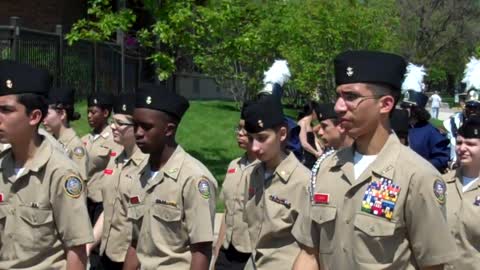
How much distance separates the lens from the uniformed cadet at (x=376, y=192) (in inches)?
157

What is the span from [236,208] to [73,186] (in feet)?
8.96

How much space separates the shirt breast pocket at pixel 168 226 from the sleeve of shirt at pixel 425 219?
1688 millimetres

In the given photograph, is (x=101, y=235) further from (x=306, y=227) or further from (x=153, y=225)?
(x=306, y=227)

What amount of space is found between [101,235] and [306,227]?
3.35 meters

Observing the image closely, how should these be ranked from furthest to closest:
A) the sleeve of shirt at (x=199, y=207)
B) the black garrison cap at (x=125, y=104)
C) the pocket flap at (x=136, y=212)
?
the black garrison cap at (x=125, y=104) → the pocket flap at (x=136, y=212) → the sleeve of shirt at (x=199, y=207)

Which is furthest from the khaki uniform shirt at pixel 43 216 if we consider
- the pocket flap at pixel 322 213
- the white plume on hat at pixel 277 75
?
the white plume on hat at pixel 277 75

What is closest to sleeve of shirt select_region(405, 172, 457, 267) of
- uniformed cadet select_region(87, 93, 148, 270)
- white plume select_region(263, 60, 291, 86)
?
uniformed cadet select_region(87, 93, 148, 270)

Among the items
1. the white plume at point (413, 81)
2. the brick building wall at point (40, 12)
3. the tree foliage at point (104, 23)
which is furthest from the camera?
the brick building wall at point (40, 12)

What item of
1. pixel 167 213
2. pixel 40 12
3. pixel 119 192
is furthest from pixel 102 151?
pixel 40 12

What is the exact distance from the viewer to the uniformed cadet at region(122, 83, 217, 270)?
17.2 feet

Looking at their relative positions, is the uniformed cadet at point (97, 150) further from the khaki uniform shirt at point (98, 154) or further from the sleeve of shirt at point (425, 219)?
the sleeve of shirt at point (425, 219)

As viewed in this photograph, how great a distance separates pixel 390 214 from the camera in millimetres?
3986

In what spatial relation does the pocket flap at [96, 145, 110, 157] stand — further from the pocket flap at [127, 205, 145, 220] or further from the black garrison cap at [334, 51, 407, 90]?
the black garrison cap at [334, 51, 407, 90]

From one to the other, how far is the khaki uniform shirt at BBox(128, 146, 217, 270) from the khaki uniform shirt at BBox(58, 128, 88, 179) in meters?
3.13
